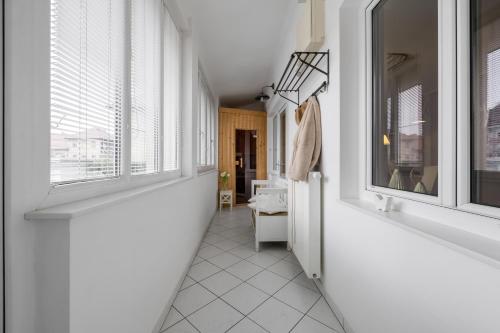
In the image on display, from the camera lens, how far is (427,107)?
3.15 feet

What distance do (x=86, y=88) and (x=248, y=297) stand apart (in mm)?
1813

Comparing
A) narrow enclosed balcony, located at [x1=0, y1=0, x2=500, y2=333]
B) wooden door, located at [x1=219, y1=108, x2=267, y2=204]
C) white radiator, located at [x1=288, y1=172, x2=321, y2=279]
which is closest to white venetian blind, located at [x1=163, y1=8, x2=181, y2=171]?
narrow enclosed balcony, located at [x1=0, y1=0, x2=500, y2=333]

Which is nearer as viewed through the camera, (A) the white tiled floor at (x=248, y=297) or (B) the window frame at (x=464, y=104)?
(B) the window frame at (x=464, y=104)

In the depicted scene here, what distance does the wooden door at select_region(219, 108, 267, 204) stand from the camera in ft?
18.5

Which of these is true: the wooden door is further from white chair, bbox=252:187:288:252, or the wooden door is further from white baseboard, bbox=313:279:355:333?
white baseboard, bbox=313:279:355:333

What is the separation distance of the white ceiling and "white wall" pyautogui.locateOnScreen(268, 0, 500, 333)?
132cm

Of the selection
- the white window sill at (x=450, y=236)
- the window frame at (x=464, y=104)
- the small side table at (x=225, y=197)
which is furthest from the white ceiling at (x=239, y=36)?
the white window sill at (x=450, y=236)

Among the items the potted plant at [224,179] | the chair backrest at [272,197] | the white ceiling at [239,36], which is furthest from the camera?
the potted plant at [224,179]

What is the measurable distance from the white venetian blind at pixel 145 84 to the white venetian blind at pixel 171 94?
17 centimetres

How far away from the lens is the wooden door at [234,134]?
563 cm

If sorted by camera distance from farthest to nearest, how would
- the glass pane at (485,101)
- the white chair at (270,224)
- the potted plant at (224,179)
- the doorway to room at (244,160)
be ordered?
the doorway to room at (244,160)
the potted plant at (224,179)
the white chair at (270,224)
the glass pane at (485,101)

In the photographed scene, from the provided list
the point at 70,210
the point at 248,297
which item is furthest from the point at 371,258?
the point at 70,210

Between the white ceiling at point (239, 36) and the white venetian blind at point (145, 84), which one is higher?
the white ceiling at point (239, 36)

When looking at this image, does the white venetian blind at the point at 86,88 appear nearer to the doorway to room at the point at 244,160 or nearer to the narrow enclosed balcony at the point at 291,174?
the narrow enclosed balcony at the point at 291,174
